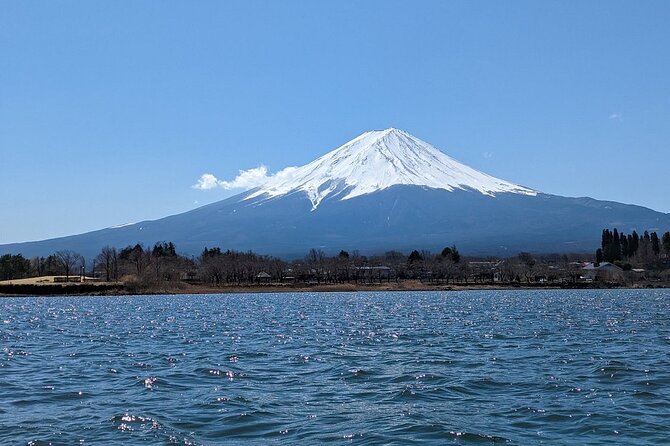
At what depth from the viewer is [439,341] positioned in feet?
89.6

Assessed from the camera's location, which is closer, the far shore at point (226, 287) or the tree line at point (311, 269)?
the far shore at point (226, 287)

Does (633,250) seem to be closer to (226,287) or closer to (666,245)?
(666,245)

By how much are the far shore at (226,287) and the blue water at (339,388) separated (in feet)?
245

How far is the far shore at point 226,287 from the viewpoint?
101m

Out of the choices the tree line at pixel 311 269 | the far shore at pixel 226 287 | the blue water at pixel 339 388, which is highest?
the tree line at pixel 311 269

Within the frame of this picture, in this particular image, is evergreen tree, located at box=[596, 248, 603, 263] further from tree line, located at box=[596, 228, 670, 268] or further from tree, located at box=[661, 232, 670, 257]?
tree, located at box=[661, 232, 670, 257]

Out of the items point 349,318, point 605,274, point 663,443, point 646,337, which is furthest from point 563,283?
point 663,443

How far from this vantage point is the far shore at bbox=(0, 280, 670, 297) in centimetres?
10106

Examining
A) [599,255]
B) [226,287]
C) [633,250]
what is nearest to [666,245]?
[633,250]

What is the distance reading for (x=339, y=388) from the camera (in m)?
Result: 16.5

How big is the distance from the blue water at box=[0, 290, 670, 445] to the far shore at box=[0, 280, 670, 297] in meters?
74.6

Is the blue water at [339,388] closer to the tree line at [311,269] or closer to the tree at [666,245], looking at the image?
the tree line at [311,269]

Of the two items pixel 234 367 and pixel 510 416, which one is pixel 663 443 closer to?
pixel 510 416

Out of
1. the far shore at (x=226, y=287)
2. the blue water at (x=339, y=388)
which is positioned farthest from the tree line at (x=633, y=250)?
the blue water at (x=339, y=388)
